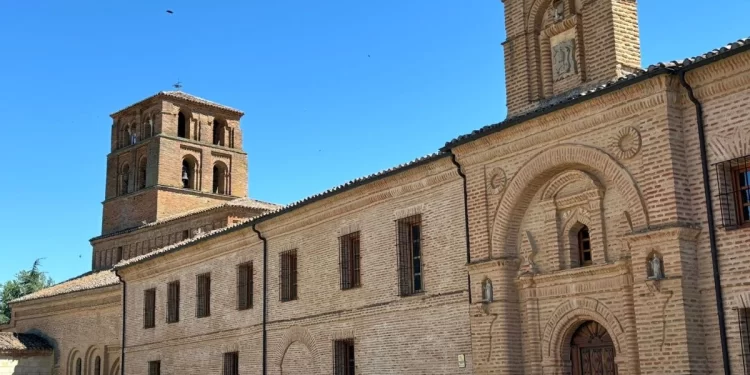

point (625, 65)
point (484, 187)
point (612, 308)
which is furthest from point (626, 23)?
point (612, 308)

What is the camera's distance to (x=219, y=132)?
49.2m

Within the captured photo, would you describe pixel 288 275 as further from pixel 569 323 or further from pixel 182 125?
pixel 182 125

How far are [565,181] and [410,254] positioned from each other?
175 inches

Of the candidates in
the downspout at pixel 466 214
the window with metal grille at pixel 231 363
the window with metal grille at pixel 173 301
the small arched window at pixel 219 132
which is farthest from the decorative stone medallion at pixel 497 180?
the small arched window at pixel 219 132

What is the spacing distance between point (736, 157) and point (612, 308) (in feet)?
9.65

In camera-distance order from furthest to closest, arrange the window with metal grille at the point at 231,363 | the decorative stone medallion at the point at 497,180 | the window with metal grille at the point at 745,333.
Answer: the window with metal grille at the point at 231,363 → the decorative stone medallion at the point at 497,180 → the window with metal grille at the point at 745,333

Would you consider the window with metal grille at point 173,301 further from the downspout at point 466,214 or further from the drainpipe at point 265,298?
the downspout at point 466,214

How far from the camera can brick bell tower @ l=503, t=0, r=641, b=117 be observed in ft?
49.5

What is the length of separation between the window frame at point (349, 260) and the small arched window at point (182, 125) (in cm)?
2867

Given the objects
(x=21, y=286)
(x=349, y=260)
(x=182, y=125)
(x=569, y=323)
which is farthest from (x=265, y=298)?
(x=21, y=286)

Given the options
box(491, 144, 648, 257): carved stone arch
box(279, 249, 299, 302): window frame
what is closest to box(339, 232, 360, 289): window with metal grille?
box(279, 249, 299, 302): window frame

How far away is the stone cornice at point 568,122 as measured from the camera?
13.1 meters

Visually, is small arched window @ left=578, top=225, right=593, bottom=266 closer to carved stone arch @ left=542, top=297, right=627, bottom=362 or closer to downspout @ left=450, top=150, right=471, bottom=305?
carved stone arch @ left=542, top=297, right=627, bottom=362

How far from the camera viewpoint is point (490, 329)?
1556 cm
